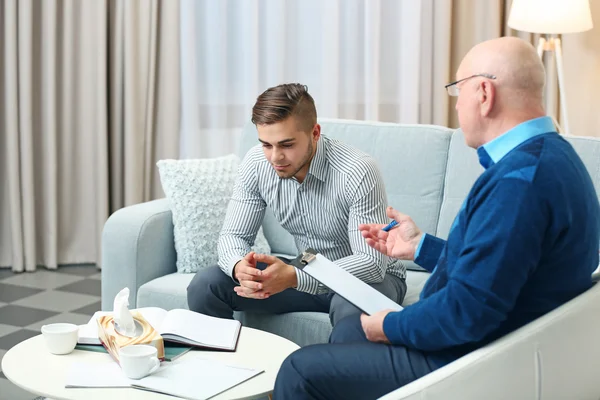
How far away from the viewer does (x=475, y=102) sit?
1.57 meters

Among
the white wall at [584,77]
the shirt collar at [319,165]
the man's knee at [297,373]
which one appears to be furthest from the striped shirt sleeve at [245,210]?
the white wall at [584,77]

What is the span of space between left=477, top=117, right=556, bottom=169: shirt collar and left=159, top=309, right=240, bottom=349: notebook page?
2.66ft

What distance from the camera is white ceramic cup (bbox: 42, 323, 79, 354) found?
1932mm

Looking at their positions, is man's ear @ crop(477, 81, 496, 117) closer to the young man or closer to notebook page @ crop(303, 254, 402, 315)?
notebook page @ crop(303, 254, 402, 315)

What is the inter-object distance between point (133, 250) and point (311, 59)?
1.94 m

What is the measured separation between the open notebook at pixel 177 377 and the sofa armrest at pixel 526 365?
43 centimetres

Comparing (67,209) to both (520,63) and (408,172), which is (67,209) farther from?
(520,63)

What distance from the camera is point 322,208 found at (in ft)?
8.18

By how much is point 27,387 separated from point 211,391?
41 cm

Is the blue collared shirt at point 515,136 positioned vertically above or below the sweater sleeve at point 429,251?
above

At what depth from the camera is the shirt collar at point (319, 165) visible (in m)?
2.47

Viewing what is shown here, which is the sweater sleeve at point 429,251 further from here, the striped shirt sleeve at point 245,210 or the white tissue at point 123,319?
the striped shirt sleeve at point 245,210

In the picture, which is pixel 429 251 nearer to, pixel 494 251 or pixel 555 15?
pixel 494 251

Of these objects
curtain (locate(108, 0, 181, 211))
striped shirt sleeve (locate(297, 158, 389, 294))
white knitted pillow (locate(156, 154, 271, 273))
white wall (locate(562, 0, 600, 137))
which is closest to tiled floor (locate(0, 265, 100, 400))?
curtain (locate(108, 0, 181, 211))
